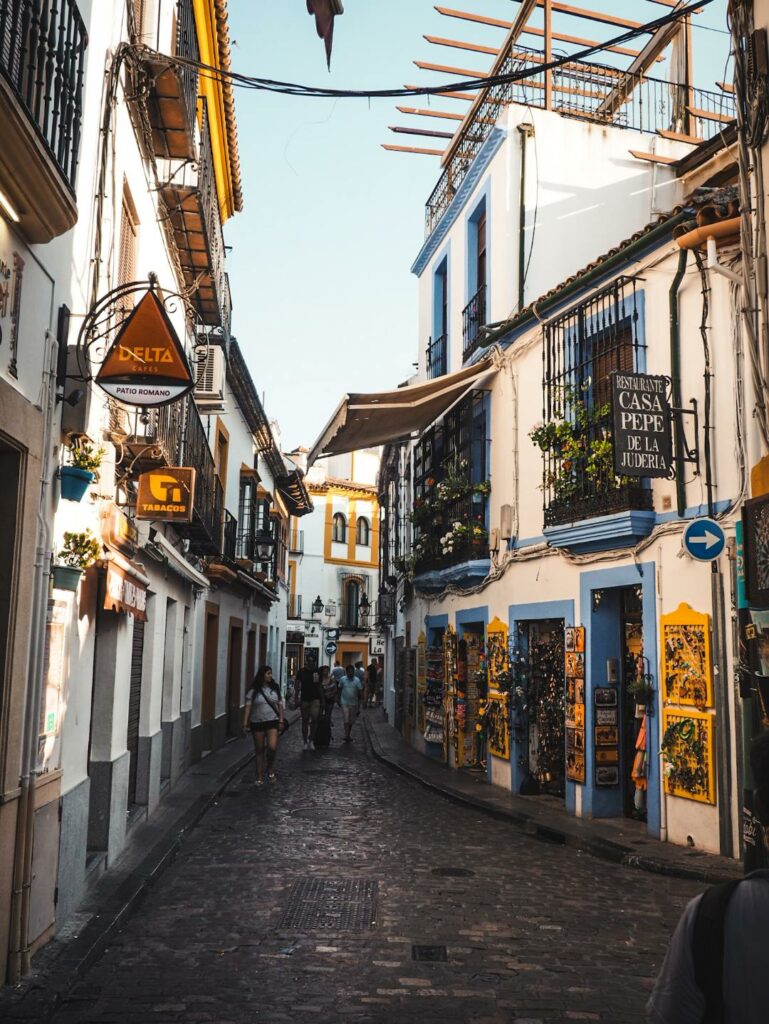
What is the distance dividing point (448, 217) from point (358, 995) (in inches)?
590

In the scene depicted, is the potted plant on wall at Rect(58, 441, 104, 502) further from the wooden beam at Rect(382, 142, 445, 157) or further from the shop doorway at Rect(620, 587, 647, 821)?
the wooden beam at Rect(382, 142, 445, 157)

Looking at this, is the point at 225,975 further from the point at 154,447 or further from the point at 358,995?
the point at 154,447

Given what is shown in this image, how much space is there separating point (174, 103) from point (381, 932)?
24.5 feet

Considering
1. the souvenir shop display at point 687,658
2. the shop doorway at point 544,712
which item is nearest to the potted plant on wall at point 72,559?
the souvenir shop display at point 687,658

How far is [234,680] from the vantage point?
22.0 meters

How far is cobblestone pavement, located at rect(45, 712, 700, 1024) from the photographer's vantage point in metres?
5.34

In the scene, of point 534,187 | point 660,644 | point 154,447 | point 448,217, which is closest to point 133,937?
point 154,447

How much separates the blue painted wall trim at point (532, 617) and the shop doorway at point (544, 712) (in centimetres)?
13

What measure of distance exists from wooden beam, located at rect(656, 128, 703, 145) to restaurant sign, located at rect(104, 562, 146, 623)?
39.5ft

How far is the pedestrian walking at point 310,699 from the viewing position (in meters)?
19.6

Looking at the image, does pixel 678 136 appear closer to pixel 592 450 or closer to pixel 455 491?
pixel 455 491

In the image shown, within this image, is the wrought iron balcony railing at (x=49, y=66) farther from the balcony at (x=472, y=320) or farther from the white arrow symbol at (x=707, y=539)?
the balcony at (x=472, y=320)

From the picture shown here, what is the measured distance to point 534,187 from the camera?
15.2 m

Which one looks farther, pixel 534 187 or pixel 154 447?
pixel 534 187
